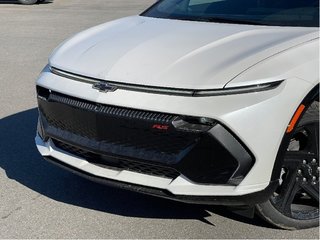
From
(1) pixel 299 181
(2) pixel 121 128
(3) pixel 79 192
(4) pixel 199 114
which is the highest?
(4) pixel 199 114

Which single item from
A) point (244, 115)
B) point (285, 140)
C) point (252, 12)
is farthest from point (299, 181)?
point (252, 12)

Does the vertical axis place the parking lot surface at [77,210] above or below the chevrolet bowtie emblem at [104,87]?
below

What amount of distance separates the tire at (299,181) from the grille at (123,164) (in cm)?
58

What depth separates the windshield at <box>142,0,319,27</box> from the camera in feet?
Result: 11.3

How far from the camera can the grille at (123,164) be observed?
2.85m

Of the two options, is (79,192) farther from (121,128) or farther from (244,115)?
Result: (244,115)

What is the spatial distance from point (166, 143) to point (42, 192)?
57.0 inches

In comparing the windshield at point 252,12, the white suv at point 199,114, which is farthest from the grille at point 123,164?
the windshield at point 252,12

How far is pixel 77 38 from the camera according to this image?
3.68 metres

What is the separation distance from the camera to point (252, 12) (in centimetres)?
364

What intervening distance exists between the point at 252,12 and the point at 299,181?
1.30 meters

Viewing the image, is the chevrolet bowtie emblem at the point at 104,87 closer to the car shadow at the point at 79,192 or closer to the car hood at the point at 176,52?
the car hood at the point at 176,52

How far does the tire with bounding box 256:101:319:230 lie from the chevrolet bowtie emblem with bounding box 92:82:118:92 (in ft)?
3.50

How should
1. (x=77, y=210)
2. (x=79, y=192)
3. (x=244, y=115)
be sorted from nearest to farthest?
(x=244, y=115) → (x=77, y=210) → (x=79, y=192)
